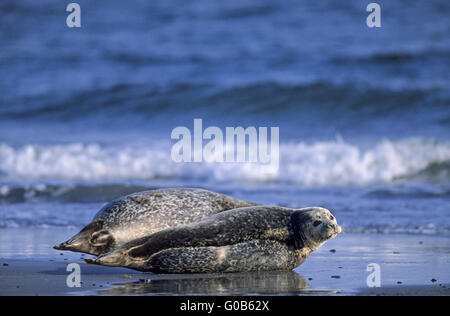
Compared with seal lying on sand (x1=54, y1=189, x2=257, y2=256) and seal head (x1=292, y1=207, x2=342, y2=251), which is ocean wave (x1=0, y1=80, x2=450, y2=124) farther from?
seal head (x1=292, y1=207, x2=342, y2=251)

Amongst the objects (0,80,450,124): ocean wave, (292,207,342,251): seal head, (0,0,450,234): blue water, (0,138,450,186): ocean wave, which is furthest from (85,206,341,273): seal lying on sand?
(0,80,450,124): ocean wave

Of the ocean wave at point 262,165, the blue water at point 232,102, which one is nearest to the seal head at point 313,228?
the blue water at point 232,102

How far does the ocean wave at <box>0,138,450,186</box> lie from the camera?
12.1 metres

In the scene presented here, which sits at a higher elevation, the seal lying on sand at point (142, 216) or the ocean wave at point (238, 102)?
the ocean wave at point (238, 102)

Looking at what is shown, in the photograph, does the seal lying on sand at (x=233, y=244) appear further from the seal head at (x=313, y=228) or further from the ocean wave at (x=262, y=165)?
the ocean wave at (x=262, y=165)

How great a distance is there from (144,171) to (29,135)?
4.10 m

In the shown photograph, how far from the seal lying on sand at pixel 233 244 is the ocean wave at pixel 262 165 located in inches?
234

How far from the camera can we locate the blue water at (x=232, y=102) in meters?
10.8

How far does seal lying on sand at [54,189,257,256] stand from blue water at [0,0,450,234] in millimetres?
2357

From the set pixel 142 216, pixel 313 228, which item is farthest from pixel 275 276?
pixel 142 216

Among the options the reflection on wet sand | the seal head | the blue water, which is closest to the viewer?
the reflection on wet sand

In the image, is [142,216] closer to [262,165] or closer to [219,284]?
[219,284]

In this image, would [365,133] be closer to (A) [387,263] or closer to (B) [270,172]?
(B) [270,172]
